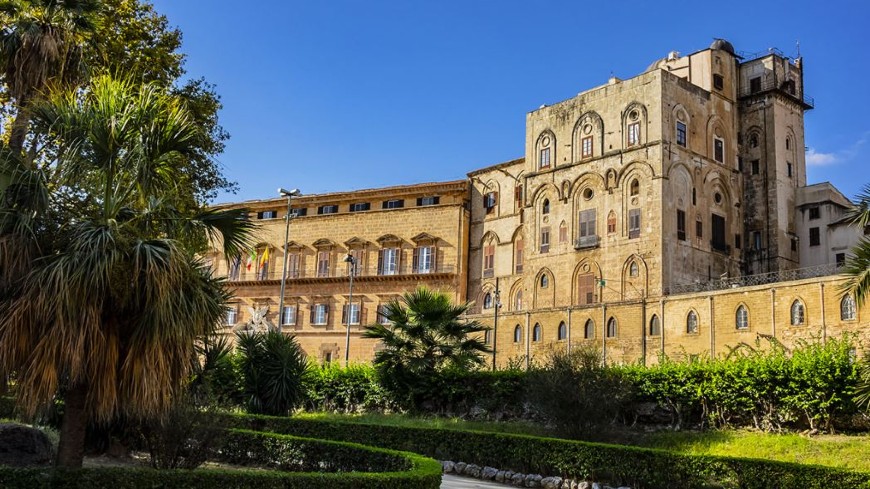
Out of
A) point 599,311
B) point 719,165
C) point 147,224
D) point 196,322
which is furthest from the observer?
point 719,165

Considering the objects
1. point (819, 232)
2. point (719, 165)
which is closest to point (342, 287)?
point (719, 165)

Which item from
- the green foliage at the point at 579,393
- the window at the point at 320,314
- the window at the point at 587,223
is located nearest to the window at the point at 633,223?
the window at the point at 587,223

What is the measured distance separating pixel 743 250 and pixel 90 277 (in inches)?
1516

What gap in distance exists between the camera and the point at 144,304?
34.2 feet

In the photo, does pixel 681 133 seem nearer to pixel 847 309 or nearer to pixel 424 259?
pixel 847 309

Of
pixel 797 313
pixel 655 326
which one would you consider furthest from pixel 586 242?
pixel 797 313

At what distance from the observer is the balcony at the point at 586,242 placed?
1618 inches

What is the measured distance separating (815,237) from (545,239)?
13.8 meters

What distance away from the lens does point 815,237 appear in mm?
41656

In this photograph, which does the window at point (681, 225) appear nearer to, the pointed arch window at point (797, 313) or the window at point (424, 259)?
the pointed arch window at point (797, 313)

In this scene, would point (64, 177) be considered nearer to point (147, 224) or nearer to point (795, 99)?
point (147, 224)

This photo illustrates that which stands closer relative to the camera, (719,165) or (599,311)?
(599,311)

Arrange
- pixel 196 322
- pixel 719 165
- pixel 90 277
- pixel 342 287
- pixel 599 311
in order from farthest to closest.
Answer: pixel 342 287, pixel 719 165, pixel 599 311, pixel 196 322, pixel 90 277

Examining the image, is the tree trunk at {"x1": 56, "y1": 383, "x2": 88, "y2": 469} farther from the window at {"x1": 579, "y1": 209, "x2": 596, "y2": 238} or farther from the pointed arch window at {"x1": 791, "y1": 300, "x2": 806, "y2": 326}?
the window at {"x1": 579, "y1": 209, "x2": 596, "y2": 238}
